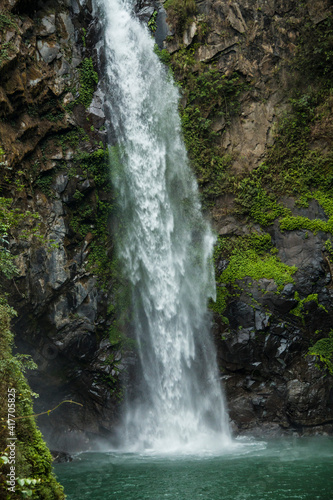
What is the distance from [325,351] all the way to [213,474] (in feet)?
17.8

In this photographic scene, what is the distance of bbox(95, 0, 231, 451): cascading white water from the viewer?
1252 centimetres

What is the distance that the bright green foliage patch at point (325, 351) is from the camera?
12.3 metres

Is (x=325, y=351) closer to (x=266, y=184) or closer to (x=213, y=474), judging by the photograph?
(x=213, y=474)

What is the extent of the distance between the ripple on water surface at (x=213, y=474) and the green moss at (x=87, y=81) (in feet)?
35.4

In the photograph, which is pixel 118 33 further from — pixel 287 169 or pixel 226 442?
pixel 226 442

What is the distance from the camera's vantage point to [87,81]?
46.0ft

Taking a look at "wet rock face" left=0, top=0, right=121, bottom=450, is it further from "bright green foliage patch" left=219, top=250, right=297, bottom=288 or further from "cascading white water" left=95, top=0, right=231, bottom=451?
"bright green foliage patch" left=219, top=250, right=297, bottom=288

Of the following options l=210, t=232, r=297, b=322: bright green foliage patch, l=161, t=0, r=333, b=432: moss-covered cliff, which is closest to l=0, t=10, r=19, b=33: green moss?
l=161, t=0, r=333, b=432: moss-covered cliff

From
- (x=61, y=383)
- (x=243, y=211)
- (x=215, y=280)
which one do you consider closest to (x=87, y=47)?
(x=243, y=211)

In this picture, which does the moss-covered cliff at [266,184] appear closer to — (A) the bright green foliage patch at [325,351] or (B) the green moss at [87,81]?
(A) the bright green foliage patch at [325,351]

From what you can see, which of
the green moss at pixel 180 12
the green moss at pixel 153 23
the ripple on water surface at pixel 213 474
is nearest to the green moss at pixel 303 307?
the ripple on water surface at pixel 213 474

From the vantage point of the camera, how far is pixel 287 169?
1434 centimetres

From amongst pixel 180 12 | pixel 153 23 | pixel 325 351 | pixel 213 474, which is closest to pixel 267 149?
pixel 180 12

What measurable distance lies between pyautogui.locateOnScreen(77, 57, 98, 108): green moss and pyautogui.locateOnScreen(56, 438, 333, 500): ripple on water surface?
35.4 ft
